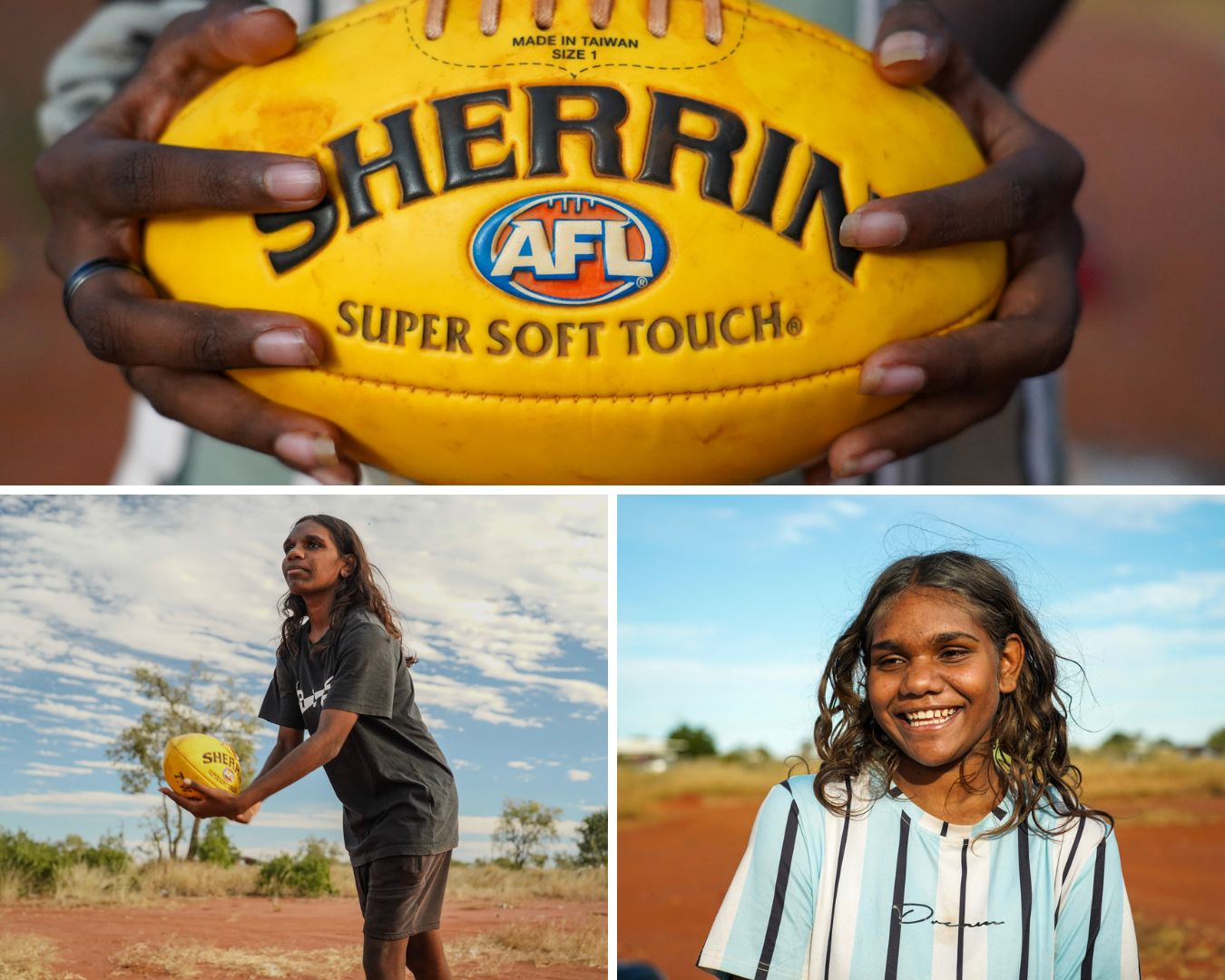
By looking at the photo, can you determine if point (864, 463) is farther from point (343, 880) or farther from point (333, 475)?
point (343, 880)

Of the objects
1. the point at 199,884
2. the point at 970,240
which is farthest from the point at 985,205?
the point at 199,884

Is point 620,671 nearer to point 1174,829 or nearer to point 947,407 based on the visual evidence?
point 947,407

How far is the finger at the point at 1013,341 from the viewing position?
1.77 m

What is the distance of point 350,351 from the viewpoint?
1.75m

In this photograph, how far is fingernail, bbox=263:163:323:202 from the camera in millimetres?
1688

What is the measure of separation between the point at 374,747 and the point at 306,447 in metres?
0.41

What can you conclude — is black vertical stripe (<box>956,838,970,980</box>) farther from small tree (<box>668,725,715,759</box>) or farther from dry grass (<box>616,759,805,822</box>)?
small tree (<box>668,725,715,759</box>)

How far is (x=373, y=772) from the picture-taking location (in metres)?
1.72

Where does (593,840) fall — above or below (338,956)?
above

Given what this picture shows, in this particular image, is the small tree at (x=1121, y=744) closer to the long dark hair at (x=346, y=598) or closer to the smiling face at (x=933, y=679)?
the smiling face at (x=933, y=679)

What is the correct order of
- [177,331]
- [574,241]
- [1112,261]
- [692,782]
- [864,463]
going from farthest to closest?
[1112,261] → [692,782] → [864,463] → [177,331] → [574,241]

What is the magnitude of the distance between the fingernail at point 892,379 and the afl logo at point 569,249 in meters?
0.30

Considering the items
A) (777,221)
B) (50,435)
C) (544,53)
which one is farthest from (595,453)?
(50,435)

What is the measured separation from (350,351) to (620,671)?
21.4 inches
